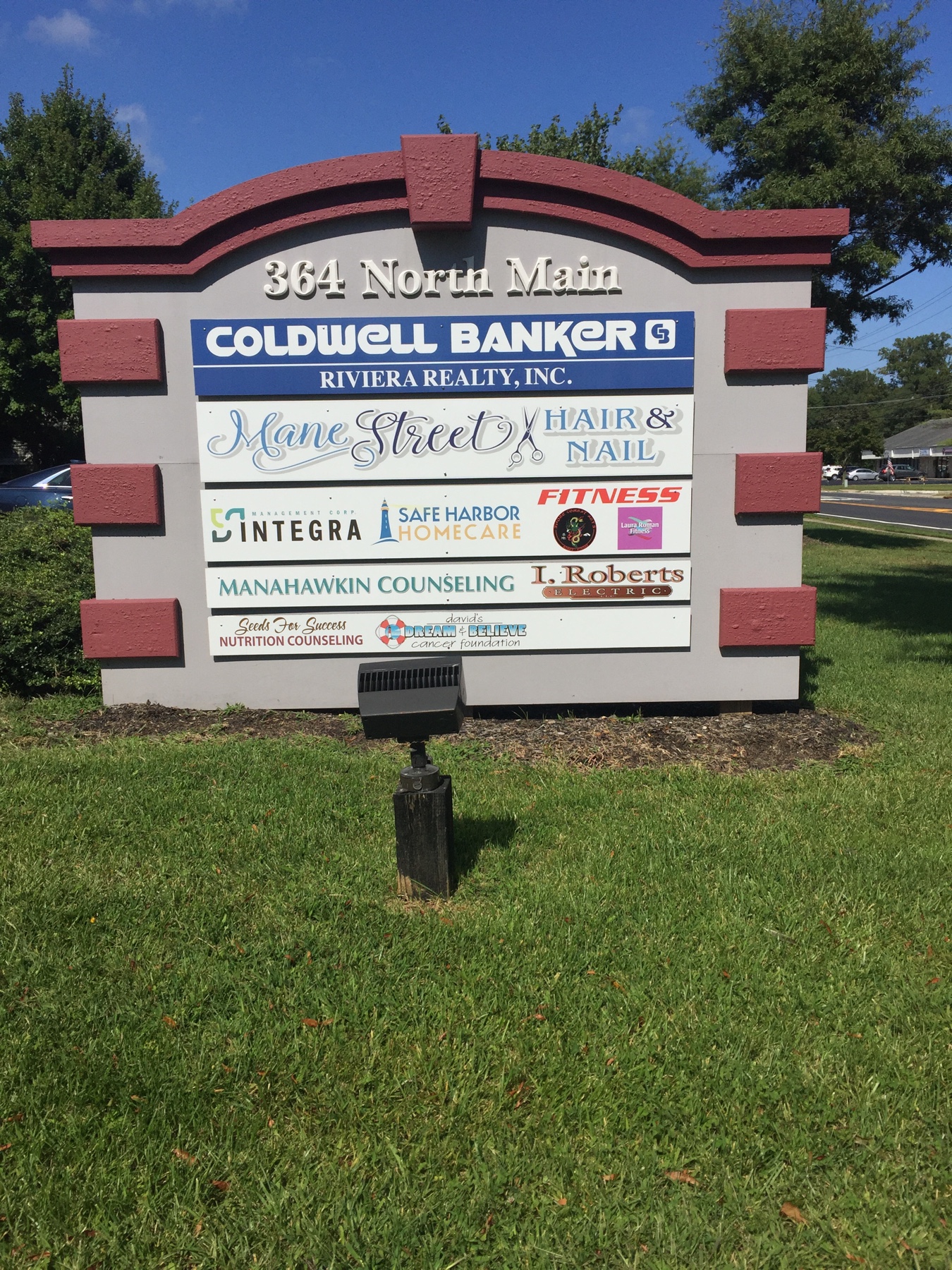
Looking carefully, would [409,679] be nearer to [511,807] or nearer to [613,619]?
[511,807]

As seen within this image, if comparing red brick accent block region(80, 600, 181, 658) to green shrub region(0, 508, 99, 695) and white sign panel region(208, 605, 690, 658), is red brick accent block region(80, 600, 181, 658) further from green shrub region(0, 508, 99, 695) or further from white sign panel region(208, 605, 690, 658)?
green shrub region(0, 508, 99, 695)

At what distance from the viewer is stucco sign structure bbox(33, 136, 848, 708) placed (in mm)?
6359

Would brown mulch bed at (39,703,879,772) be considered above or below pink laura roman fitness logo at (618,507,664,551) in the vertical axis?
below

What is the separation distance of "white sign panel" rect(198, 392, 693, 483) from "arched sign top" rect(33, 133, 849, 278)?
106 centimetres

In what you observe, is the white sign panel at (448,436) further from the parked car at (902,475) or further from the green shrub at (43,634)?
the parked car at (902,475)

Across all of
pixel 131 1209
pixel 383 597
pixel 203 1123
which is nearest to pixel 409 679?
pixel 203 1123

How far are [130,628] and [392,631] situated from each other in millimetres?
1877

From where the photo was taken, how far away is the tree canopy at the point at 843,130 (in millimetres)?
17219

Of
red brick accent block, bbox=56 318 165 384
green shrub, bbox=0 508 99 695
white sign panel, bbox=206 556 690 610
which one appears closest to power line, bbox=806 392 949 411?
white sign panel, bbox=206 556 690 610

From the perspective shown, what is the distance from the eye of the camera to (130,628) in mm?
6641

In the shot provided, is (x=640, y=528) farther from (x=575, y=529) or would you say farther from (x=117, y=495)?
(x=117, y=495)

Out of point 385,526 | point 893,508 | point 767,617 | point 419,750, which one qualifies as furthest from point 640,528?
point 893,508

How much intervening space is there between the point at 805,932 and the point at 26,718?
17.8 ft

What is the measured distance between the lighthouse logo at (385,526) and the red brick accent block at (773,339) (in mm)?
2619
